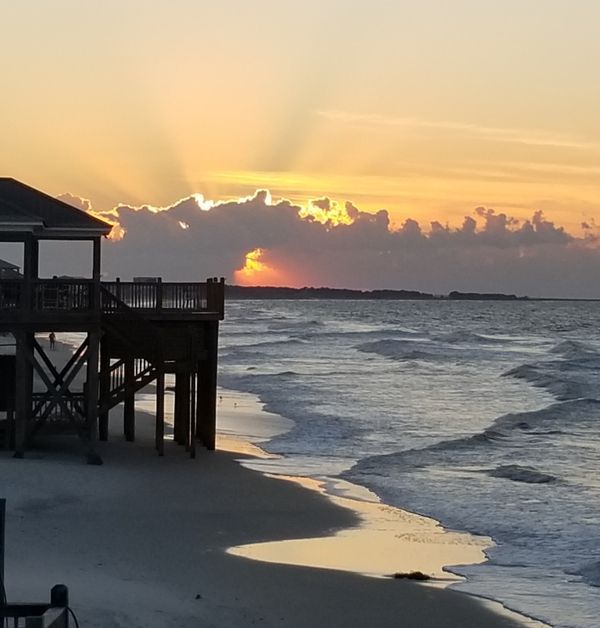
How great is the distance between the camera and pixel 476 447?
3075 centimetres

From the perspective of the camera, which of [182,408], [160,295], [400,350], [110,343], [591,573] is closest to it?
[591,573]

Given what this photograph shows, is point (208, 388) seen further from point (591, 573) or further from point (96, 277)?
point (591, 573)

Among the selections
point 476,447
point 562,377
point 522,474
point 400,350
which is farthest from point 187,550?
point 400,350

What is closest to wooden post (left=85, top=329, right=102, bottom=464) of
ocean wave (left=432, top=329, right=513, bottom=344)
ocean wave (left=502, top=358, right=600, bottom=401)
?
ocean wave (left=502, top=358, right=600, bottom=401)

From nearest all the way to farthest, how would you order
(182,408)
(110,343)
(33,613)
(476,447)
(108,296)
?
(33,613), (108,296), (110,343), (182,408), (476,447)

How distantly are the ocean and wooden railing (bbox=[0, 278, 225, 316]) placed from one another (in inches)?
164

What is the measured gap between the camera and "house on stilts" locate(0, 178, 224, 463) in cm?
2300

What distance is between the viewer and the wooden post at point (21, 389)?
23.0 meters

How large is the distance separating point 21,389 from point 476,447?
12810 mm

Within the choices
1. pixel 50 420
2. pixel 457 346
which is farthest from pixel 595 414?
pixel 457 346

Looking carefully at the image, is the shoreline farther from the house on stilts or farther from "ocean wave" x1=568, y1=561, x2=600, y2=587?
the house on stilts

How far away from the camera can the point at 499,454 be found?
1159 inches

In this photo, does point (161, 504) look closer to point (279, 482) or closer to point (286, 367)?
point (279, 482)

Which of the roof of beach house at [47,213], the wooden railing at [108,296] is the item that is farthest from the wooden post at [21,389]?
the roof of beach house at [47,213]
